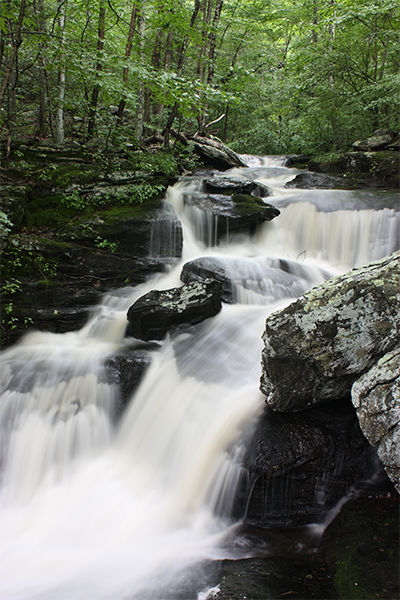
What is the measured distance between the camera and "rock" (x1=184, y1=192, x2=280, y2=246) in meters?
8.09

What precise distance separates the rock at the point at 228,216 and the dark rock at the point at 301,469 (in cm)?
→ 541

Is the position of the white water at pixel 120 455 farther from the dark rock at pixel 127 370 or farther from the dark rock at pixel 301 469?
the dark rock at pixel 301 469

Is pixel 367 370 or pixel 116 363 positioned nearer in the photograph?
pixel 367 370

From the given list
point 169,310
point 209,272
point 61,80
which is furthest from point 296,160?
point 169,310

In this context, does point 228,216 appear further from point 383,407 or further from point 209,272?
point 383,407

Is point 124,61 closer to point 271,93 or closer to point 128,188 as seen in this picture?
point 128,188

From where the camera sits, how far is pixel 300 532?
319 cm

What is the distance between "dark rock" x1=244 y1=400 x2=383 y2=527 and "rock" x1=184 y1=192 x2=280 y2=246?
5.41m

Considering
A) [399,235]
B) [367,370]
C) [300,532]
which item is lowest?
[300,532]

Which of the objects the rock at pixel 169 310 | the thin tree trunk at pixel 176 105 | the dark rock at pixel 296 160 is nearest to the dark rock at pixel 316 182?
the dark rock at pixel 296 160

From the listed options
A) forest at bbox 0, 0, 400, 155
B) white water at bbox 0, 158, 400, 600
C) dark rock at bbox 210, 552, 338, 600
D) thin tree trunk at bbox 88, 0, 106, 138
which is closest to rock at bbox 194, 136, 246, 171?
forest at bbox 0, 0, 400, 155

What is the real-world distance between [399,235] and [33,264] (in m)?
7.21

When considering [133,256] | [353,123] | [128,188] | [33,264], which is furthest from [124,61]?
[353,123]

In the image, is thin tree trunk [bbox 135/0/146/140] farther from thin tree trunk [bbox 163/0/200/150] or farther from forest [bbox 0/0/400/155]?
thin tree trunk [bbox 163/0/200/150]
